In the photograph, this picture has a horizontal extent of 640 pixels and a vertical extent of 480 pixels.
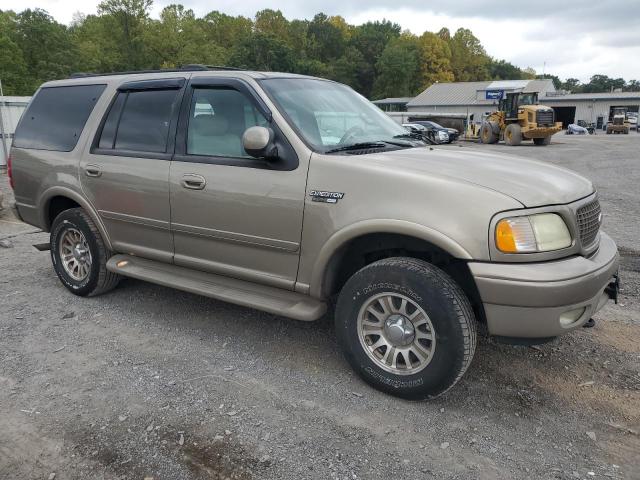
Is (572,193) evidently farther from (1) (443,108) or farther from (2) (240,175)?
(1) (443,108)

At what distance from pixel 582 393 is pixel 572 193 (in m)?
1.24

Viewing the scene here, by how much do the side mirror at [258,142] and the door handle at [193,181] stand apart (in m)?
0.55

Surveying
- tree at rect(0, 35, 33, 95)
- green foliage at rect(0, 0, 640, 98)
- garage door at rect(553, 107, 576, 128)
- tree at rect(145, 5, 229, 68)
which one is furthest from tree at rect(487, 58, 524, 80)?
tree at rect(0, 35, 33, 95)

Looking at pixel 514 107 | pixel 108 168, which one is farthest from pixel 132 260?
pixel 514 107

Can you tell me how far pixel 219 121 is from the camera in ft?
12.5

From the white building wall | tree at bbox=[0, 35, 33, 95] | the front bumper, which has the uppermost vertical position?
tree at bbox=[0, 35, 33, 95]

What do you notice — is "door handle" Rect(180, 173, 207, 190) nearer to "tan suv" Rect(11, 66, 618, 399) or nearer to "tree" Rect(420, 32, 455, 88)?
"tan suv" Rect(11, 66, 618, 399)

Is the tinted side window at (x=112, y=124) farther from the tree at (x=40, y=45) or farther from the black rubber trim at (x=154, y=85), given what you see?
the tree at (x=40, y=45)

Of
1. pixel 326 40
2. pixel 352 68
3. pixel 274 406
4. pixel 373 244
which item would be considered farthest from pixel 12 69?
pixel 326 40

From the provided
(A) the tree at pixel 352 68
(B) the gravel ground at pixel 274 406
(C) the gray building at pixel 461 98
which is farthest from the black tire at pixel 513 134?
(A) the tree at pixel 352 68

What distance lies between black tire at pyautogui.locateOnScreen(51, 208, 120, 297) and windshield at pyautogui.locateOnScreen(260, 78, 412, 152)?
7.05 ft

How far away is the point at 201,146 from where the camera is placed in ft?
12.6

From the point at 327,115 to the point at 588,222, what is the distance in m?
1.86

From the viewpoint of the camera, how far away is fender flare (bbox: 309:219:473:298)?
2816 millimetres
